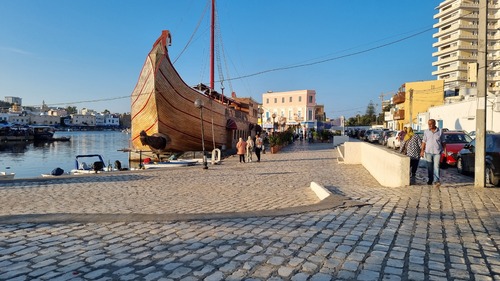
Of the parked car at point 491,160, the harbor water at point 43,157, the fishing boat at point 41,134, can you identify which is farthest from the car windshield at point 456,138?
the fishing boat at point 41,134

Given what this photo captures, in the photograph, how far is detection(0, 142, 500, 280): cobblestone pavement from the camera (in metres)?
3.63

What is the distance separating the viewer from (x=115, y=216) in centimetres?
620

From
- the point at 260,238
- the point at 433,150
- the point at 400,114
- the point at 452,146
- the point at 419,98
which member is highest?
the point at 419,98

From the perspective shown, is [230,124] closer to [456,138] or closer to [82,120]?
[456,138]

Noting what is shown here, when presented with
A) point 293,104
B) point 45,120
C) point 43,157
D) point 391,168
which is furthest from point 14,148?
point 45,120

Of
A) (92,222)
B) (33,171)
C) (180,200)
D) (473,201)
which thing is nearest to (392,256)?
(473,201)

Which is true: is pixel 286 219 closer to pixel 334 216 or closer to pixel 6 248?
pixel 334 216

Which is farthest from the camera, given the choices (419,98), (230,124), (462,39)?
(462,39)

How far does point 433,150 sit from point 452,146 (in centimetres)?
710

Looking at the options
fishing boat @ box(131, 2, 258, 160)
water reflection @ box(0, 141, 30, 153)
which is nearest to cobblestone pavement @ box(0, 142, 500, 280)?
fishing boat @ box(131, 2, 258, 160)

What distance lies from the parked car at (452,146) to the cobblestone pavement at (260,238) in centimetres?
667

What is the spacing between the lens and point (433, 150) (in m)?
9.02

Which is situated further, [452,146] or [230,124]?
[230,124]

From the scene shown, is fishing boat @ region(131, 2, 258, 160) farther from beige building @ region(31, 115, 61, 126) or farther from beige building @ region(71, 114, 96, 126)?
beige building @ region(71, 114, 96, 126)
